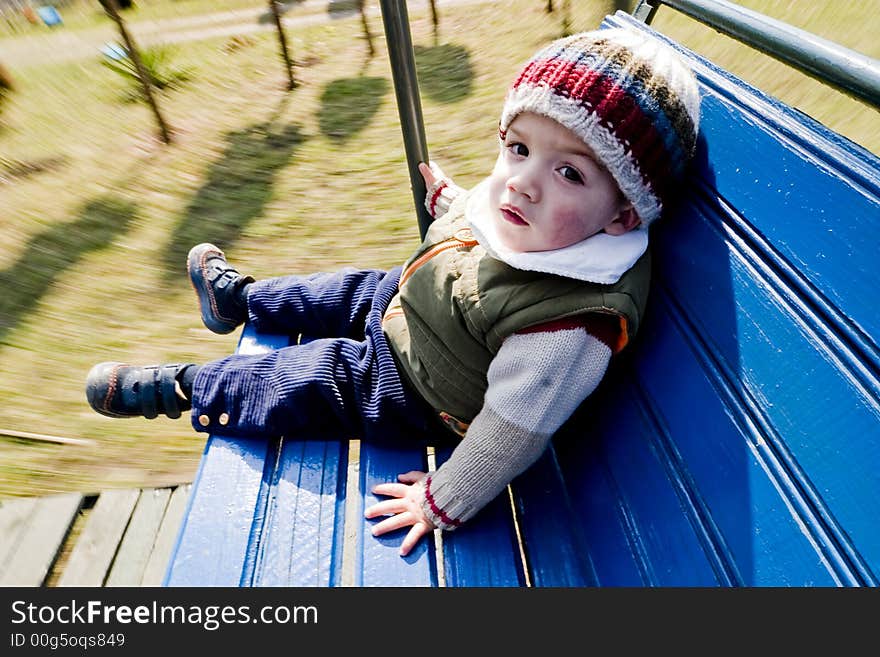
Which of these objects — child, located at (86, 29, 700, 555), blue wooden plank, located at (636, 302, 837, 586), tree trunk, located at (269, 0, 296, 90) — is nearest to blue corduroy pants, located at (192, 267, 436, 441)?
child, located at (86, 29, 700, 555)

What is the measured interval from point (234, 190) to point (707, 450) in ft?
11.7

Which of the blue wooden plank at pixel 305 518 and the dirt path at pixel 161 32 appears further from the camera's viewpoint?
the dirt path at pixel 161 32

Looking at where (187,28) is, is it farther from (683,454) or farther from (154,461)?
(683,454)

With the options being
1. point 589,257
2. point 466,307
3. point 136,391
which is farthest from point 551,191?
point 136,391

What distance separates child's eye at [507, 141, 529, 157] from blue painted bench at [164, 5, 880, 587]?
1.23 feet

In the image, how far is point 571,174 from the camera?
135 cm

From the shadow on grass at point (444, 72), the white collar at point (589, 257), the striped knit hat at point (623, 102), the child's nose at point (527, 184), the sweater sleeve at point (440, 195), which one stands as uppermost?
the striped knit hat at point (623, 102)

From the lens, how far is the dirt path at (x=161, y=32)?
6.29 meters

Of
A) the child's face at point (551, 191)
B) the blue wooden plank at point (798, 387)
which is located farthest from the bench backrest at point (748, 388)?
the child's face at point (551, 191)

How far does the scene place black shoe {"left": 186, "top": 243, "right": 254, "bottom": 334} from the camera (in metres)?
2.40

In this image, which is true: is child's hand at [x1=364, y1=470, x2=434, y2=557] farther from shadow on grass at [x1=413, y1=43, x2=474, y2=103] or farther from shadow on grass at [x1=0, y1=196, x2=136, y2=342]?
shadow on grass at [x1=413, y1=43, x2=474, y2=103]

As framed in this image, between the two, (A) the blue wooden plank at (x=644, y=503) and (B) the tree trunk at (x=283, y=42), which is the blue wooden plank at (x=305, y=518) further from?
(B) the tree trunk at (x=283, y=42)

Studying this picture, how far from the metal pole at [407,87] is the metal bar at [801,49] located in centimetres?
85

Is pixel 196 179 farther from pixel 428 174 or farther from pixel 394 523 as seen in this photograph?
pixel 394 523
